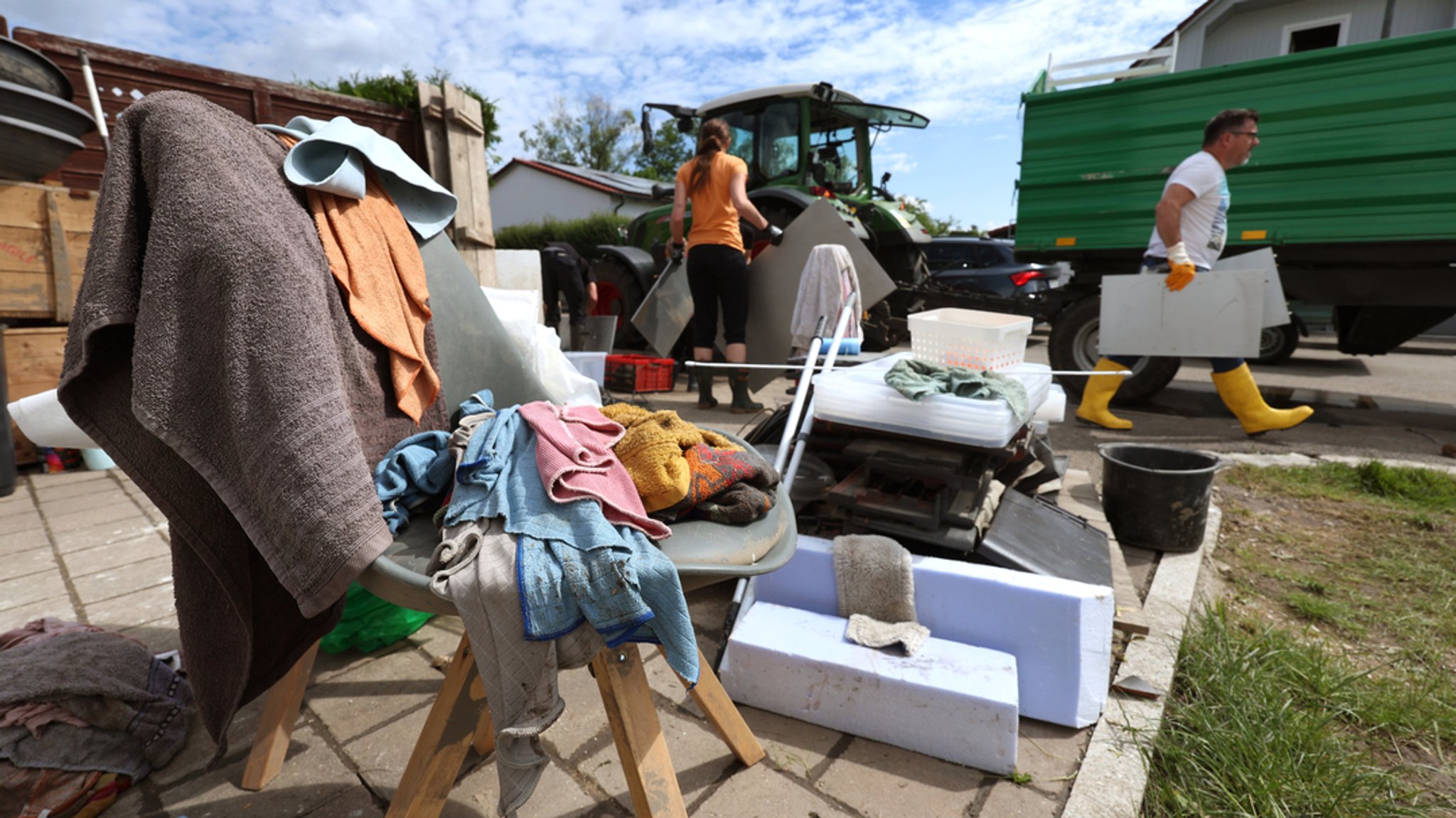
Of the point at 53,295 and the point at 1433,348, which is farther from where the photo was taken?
the point at 1433,348

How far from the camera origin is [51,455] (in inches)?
142

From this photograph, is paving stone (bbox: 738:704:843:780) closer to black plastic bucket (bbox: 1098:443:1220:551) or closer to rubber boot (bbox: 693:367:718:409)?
black plastic bucket (bbox: 1098:443:1220:551)

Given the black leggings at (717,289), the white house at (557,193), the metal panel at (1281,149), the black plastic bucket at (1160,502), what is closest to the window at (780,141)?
the metal panel at (1281,149)

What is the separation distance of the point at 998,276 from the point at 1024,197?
3.27 meters

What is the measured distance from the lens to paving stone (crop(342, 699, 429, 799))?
1512 mm

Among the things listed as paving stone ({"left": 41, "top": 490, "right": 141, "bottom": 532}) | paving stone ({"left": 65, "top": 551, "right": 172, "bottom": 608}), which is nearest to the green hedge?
paving stone ({"left": 41, "top": 490, "right": 141, "bottom": 532})

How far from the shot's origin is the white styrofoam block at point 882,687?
1534 millimetres

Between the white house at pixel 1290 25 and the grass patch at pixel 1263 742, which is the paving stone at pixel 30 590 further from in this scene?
the white house at pixel 1290 25

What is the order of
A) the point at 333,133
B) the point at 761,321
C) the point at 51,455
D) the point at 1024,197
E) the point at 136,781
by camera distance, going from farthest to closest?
the point at 1024,197
the point at 761,321
the point at 51,455
the point at 136,781
the point at 333,133

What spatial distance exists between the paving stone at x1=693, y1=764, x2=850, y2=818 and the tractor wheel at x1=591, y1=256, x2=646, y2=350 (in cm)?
596

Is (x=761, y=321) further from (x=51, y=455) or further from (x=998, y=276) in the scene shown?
(x=998, y=276)

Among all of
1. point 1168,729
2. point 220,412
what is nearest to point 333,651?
point 220,412

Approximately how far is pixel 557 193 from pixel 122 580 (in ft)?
87.7

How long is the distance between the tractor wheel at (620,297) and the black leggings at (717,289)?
2294 millimetres
